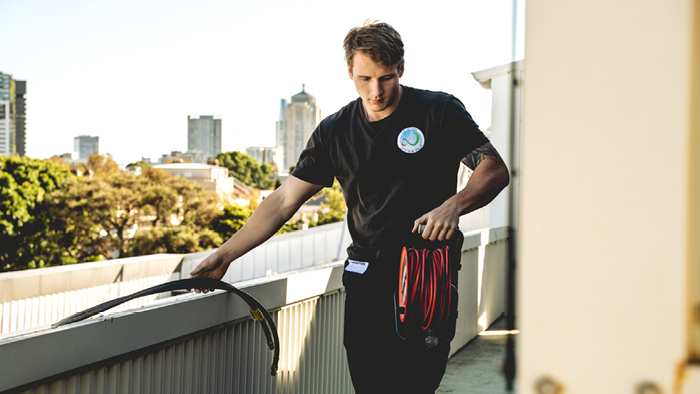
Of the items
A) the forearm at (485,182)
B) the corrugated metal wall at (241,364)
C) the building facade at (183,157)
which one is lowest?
the corrugated metal wall at (241,364)

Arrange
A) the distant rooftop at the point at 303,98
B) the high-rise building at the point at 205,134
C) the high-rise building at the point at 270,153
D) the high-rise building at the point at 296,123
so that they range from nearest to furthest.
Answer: the high-rise building at the point at 205,134 < the high-rise building at the point at 270,153 < the high-rise building at the point at 296,123 < the distant rooftop at the point at 303,98

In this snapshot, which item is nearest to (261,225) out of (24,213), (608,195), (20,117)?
(608,195)

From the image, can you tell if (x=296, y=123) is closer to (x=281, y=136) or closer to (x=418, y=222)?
(x=281, y=136)

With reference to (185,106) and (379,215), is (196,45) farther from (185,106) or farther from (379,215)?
(379,215)

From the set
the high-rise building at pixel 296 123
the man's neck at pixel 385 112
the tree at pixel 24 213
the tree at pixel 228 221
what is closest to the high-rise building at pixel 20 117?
the high-rise building at pixel 296 123

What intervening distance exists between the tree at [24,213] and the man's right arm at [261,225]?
27.0 m

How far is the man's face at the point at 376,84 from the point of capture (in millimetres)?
1859

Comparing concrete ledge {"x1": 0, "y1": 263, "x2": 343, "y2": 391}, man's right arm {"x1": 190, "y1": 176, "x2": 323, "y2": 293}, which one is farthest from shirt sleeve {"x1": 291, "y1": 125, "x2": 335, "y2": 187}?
concrete ledge {"x1": 0, "y1": 263, "x2": 343, "y2": 391}

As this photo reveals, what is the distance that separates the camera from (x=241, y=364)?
2.04 m

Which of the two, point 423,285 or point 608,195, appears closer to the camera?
point 608,195

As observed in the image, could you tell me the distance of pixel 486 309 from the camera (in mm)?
5301

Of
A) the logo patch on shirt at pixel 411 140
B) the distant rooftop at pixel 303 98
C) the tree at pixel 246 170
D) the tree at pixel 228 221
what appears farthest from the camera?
the distant rooftop at pixel 303 98

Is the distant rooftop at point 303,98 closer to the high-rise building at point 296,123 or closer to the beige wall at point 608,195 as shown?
the high-rise building at point 296,123

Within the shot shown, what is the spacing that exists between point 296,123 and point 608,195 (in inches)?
4702
